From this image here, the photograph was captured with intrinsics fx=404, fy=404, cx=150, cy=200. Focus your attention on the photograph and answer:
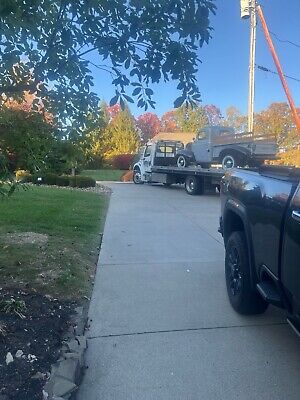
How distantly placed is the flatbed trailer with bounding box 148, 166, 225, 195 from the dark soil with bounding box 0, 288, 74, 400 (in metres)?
11.2

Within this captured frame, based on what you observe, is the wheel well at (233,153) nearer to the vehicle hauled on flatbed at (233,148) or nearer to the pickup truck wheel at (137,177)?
the vehicle hauled on flatbed at (233,148)

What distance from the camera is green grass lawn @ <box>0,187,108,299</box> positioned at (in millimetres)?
4906

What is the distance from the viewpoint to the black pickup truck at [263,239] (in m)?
2.86

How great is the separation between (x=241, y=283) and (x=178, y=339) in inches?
35.7

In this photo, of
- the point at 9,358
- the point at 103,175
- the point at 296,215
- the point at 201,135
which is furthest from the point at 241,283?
the point at 103,175

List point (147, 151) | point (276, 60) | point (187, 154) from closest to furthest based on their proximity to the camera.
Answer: point (276, 60) → point (187, 154) → point (147, 151)

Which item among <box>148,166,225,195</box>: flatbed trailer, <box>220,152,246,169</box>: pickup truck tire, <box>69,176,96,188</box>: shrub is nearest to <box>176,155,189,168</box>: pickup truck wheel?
<box>148,166,225,195</box>: flatbed trailer

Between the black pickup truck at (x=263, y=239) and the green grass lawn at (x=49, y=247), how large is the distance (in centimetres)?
185

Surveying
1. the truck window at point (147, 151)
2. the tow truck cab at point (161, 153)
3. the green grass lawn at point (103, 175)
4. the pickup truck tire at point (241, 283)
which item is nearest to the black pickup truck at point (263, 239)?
the pickup truck tire at point (241, 283)

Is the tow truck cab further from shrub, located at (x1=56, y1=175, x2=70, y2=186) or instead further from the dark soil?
the dark soil

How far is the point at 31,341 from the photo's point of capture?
10.8 ft

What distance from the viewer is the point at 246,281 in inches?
157

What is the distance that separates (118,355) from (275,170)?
2298mm

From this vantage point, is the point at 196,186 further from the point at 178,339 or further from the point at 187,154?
the point at 178,339
